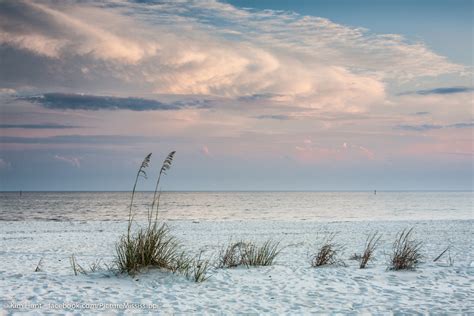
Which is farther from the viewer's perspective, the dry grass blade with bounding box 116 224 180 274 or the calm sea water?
the calm sea water

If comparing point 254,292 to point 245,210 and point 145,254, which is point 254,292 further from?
point 245,210

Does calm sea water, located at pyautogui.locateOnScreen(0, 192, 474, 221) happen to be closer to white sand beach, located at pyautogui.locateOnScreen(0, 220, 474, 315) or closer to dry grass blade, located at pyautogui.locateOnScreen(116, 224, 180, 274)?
white sand beach, located at pyautogui.locateOnScreen(0, 220, 474, 315)

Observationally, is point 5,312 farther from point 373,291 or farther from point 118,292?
point 373,291

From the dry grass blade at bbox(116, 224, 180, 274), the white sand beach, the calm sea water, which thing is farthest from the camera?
the calm sea water

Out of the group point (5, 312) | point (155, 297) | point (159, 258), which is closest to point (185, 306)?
point (155, 297)

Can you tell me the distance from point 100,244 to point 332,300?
1541 cm

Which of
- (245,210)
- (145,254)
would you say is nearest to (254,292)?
(145,254)

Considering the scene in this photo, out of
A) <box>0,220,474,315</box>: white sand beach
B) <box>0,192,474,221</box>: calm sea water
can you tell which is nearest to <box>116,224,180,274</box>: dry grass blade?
<box>0,220,474,315</box>: white sand beach

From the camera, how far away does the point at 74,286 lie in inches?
314

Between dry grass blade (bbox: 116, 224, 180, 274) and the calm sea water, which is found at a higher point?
dry grass blade (bbox: 116, 224, 180, 274)

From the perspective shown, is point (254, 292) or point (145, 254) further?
point (145, 254)

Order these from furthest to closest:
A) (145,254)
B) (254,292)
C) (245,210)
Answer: (245,210) → (145,254) → (254,292)

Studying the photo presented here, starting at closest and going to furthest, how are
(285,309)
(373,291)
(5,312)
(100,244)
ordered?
(5,312), (285,309), (373,291), (100,244)

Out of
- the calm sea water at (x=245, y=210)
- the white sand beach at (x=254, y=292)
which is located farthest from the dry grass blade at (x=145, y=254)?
the calm sea water at (x=245, y=210)
